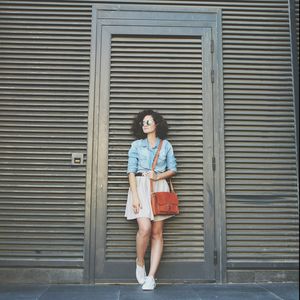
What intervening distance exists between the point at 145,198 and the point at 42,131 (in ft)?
4.87

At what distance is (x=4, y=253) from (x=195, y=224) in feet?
7.25

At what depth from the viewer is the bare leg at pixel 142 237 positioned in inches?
158

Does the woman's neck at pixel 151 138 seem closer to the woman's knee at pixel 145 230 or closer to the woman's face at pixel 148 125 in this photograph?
the woman's face at pixel 148 125

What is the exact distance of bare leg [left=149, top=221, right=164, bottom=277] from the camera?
13.1 feet

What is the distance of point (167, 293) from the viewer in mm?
3783

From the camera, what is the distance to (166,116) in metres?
4.51

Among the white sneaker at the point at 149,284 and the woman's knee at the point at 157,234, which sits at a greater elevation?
the woman's knee at the point at 157,234

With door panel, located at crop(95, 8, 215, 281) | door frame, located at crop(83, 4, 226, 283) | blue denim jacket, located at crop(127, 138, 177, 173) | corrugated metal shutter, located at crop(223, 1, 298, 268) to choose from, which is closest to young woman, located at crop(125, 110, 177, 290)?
blue denim jacket, located at crop(127, 138, 177, 173)

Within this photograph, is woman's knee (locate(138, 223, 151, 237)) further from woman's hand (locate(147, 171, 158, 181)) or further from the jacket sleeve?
the jacket sleeve

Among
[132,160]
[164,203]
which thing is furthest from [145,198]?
[132,160]

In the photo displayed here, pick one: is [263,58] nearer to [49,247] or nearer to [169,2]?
[169,2]

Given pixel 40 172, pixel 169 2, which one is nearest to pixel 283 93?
pixel 169 2

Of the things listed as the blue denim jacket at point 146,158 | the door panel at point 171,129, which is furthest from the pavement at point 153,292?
the blue denim jacket at point 146,158

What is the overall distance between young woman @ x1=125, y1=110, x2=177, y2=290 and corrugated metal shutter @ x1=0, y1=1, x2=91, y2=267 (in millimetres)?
640
